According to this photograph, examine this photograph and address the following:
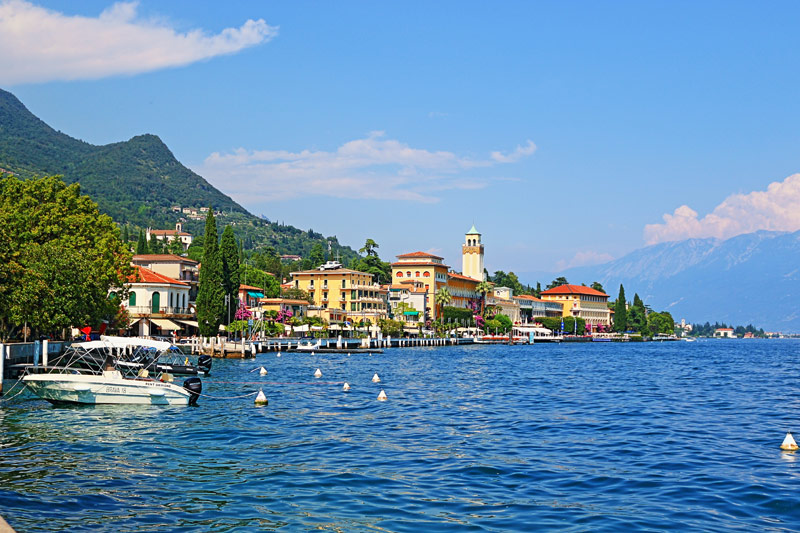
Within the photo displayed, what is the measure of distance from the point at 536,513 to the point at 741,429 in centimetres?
1565

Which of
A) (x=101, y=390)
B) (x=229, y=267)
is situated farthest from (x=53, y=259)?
(x=229, y=267)

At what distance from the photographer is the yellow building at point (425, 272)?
164913mm

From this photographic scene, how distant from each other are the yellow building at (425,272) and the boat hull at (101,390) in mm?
129506

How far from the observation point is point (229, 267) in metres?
89.6

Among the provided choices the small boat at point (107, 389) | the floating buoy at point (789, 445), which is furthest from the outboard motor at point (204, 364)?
the floating buoy at point (789, 445)

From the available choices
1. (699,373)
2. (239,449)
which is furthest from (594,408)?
(699,373)

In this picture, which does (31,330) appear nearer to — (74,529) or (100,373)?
(100,373)

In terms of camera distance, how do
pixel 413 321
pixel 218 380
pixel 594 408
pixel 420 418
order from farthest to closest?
pixel 413 321 < pixel 218 380 < pixel 594 408 < pixel 420 418

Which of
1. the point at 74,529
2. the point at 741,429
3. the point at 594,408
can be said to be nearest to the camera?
the point at 74,529

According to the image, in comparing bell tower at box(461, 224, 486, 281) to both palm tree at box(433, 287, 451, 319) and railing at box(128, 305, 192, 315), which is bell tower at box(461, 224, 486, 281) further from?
railing at box(128, 305, 192, 315)

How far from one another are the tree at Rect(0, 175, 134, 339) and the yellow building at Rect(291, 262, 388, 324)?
81894mm

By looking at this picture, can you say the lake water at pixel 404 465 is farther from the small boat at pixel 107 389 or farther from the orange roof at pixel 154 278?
the orange roof at pixel 154 278

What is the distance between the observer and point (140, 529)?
14797mm

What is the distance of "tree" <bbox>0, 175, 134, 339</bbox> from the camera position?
47500 millimetres
